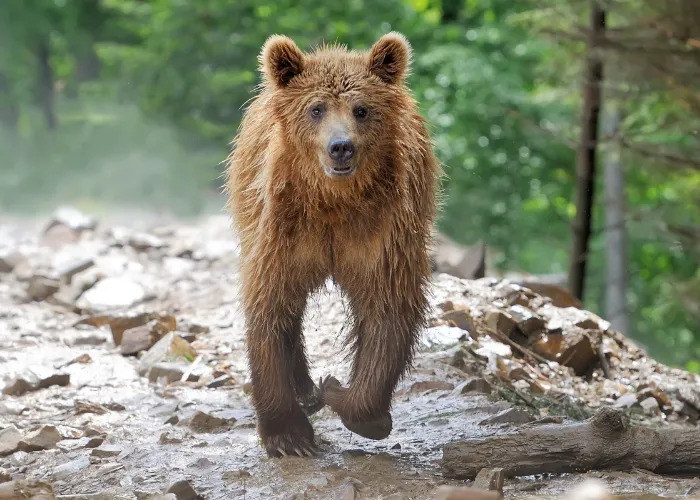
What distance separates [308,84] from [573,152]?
1203cm

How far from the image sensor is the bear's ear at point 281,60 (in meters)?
4.81

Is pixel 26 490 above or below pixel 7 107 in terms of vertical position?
below

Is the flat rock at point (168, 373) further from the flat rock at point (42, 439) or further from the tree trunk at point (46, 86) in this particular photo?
the tree trunk at point (46, 86)

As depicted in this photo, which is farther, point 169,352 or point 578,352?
Result: point 578,352

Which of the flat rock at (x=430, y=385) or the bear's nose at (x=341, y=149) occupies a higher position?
the bear's nose at (x=341, y=149)

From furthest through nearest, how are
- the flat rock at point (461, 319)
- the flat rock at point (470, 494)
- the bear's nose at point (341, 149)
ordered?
the flat rock at point (461, 319) → the bear's nose at point (341, 149) → the flat rock at point (470, 494)

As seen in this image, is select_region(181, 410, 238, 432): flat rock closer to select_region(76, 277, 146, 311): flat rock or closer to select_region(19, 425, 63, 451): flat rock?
select_region(19, 425, 63, 451): flat rock

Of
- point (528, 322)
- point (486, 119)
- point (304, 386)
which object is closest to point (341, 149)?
point (304, 386)

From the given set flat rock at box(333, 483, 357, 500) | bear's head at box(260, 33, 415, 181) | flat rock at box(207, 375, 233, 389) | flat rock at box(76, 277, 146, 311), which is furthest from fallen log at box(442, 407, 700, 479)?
flat rock at box(76, 277, 146, 311)

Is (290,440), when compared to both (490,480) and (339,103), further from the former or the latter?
(339,103)

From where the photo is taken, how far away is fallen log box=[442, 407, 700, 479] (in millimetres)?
4520

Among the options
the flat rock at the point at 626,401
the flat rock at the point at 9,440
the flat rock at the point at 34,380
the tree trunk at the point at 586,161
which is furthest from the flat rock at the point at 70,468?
the tree trunk at the point at 586,161

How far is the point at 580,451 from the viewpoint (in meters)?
4.56

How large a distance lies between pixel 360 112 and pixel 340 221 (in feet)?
1.89
